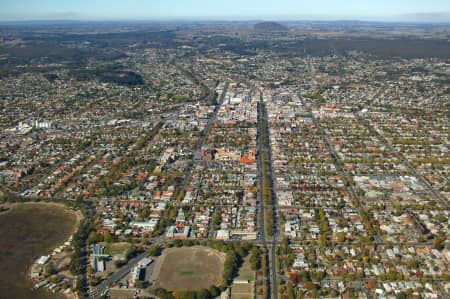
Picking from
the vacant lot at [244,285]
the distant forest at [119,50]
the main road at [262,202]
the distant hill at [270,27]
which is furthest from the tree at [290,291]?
the distant hill at [270,27]

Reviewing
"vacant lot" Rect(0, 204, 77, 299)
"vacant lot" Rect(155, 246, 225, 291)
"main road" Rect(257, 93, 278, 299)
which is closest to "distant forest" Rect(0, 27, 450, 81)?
"main road" Rect(257, 93, 278, 299)

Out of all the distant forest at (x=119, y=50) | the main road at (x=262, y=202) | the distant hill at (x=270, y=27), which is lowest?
the main road at (x=262, y=202)

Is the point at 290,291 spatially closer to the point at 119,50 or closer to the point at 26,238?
the point at 26,238

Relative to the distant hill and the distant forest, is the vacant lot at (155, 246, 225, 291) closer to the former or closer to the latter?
the distant forest

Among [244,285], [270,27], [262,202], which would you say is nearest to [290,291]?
[244,285]

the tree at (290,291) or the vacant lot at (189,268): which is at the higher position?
the tree at (290,291)

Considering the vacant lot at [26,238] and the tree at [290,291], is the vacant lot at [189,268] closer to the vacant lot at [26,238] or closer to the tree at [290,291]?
the tree at [290,291]

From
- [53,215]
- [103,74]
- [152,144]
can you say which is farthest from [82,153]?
[103,74]

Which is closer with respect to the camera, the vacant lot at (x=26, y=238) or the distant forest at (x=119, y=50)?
the vacant lot at (x=26, y=238)
